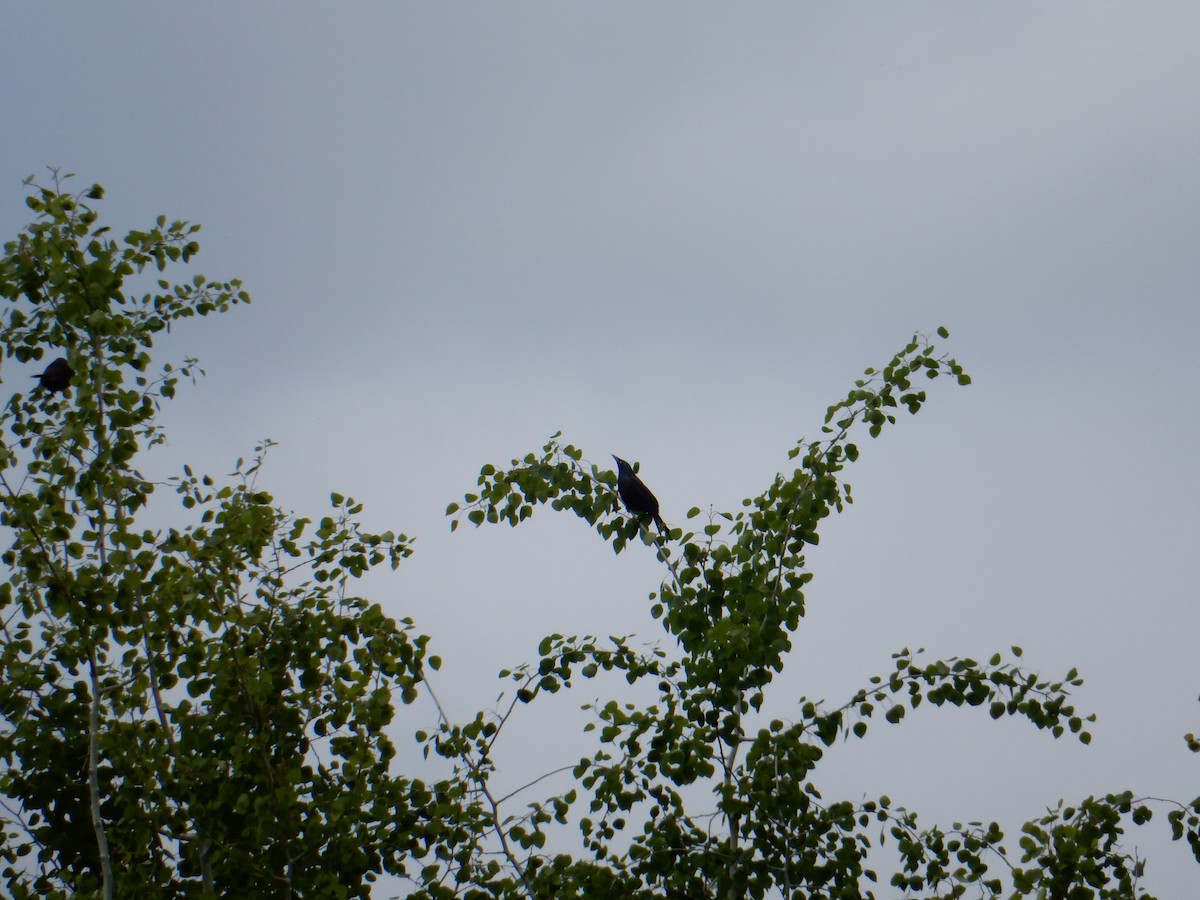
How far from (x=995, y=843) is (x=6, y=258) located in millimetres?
4207

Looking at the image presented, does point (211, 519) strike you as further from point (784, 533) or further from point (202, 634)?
point (784, 533)

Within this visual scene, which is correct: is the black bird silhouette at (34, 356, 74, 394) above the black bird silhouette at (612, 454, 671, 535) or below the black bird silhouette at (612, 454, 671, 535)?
above

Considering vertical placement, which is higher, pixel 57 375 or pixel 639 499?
pixel 57 375

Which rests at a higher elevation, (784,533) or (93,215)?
(93,215)

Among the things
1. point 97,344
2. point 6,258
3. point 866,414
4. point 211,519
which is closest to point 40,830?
point 211,519

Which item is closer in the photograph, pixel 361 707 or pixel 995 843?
pixel 995 843

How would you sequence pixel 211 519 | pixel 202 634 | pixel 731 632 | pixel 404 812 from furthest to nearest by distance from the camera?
pixel 211 519
pixel 202 634
pixel 404 812
pixel 731 632

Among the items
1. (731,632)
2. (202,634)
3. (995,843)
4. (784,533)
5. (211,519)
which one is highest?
(211,519)

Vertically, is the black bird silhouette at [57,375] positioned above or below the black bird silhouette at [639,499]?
above

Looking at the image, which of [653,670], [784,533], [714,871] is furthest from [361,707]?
[784,533]

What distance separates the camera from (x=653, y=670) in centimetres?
473

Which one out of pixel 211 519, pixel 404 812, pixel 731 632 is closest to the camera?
pixel 731 632

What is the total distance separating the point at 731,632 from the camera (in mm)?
4223

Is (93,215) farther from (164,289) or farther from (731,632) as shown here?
(731,632)
